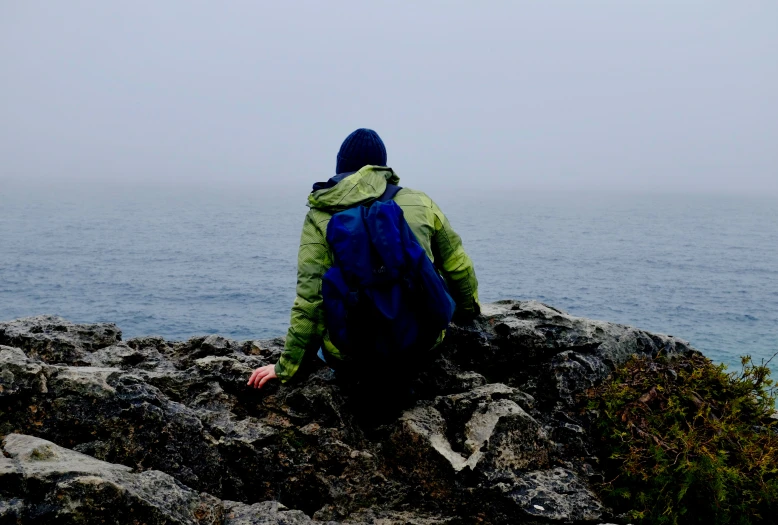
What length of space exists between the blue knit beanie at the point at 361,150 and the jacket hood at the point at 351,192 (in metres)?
0.30

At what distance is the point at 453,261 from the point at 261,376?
2182 millimetres

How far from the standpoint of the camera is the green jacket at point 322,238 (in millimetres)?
5855

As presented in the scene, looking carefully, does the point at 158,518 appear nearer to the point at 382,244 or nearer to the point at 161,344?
the point at 382,244

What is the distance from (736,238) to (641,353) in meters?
111

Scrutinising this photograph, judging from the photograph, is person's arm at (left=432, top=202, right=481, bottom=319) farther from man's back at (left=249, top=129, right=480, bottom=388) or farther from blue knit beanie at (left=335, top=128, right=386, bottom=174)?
blue knit beanie at (left=335, top=128, right=386, bottom=174)

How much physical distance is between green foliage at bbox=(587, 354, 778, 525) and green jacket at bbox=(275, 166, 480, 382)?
8.13 ft

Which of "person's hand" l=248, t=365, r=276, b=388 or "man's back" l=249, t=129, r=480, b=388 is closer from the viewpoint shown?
"man's back" l=249, t=129, r=480, b=388

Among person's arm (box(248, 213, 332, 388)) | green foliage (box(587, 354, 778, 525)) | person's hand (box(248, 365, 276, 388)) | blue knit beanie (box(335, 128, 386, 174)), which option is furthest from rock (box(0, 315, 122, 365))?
green foliage (box(587, 354, 778, 525))

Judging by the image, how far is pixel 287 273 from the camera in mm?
68750

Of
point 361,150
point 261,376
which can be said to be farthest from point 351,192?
point 261,376

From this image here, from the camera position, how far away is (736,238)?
346 ft

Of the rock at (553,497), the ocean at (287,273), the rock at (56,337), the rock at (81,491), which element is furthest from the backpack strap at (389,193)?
the ocean at (287,273)

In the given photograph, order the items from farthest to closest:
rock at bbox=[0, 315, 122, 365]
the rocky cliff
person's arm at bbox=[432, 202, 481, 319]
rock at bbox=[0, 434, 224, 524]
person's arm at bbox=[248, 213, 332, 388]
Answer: rock at bbox=[0, 315, 122, 365], person's arm at bbox=[432, 202, 481, 319], person's arm at bbox=[248, 213, 332, 388], the rocky cliff, rock at bbox=[0, 434, 224, 524]

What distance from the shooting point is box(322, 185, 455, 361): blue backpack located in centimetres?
548
